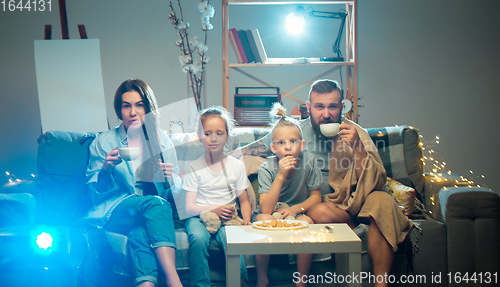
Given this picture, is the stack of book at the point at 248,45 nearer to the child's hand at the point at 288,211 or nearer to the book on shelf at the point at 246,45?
the book on shelf at the point at 246,45

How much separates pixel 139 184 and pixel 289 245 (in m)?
0.90

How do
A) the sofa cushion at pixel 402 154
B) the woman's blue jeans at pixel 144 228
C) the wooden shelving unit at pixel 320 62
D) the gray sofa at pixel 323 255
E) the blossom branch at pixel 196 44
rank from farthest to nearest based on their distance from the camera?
the blossom branch at pixel 196 44 → the wooden shelving unit at pixel 320 62 → the sofa cushion at pixel 402 154 → the gray sofa at pixel 323 255 → the woman's blue jeans at pixel 144 228

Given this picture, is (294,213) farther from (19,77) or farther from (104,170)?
(19,77)

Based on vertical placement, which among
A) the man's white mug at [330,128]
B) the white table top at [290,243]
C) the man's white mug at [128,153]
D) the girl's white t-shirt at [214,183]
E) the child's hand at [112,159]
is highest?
the man's white mug at [330,128]

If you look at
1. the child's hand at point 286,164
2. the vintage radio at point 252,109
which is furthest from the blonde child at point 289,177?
the vintage radio at point 252,109

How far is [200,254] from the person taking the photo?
4.89 ft

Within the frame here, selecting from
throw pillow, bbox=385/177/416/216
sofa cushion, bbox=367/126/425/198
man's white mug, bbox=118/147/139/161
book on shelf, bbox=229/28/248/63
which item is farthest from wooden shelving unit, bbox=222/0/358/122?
man's white mug, bbox=118/147/139/161

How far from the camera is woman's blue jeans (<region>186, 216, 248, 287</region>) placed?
1.46m

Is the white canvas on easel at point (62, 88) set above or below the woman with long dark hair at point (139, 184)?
above

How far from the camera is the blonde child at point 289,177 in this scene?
1.65m

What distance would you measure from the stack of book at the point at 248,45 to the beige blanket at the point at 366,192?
955 mm

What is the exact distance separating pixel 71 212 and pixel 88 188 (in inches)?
10.6

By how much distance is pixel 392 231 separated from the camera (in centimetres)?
153

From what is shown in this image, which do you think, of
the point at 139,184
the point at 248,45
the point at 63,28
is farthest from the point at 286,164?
the point at 63,28
